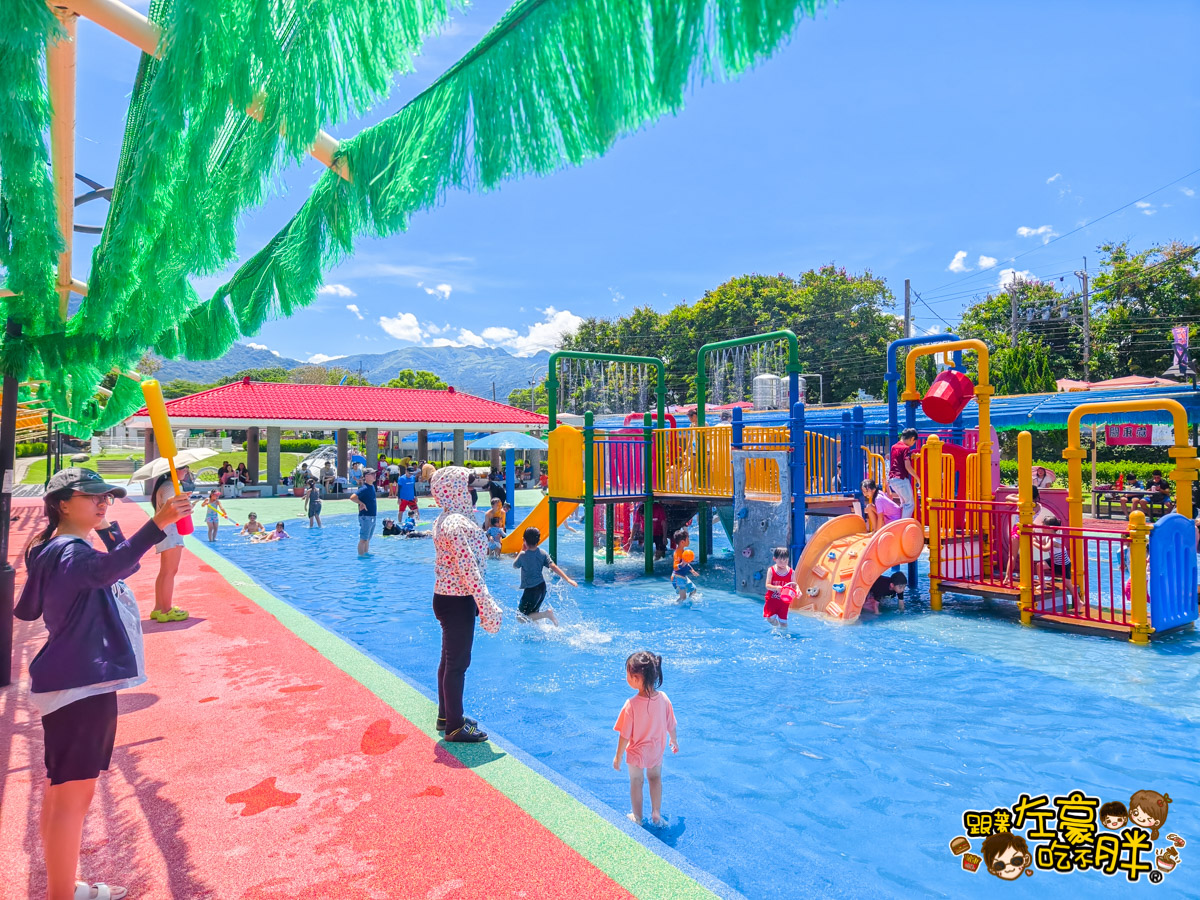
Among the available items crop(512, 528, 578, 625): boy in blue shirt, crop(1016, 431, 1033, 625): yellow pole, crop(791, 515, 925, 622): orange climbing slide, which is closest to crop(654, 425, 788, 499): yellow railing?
crop(791, 515, 925, 622): orange climbing slide

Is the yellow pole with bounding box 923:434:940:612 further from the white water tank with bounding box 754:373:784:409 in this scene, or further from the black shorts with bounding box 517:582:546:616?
the white water tank with bounding box 754:373:784:409

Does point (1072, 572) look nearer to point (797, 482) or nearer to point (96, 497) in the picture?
point (797, 482)

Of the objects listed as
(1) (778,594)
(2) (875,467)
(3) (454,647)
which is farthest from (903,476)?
(3) (454,647)

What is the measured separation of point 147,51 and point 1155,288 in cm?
4243

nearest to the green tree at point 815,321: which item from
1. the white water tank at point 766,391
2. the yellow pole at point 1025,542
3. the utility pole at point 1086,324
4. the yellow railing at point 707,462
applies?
the utility pole at point 1086,324

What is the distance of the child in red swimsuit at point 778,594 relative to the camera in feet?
29.0

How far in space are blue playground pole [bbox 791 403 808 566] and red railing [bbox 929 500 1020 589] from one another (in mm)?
1766

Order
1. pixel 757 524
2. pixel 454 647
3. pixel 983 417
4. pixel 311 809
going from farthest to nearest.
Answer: pixel 757 524
pixel 983 417
pixel 454 647
pixel 311 809

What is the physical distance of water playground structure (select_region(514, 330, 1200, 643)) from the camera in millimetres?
8094

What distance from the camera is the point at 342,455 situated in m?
33.7

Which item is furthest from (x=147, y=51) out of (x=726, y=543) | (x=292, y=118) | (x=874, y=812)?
(x=726, y=543)

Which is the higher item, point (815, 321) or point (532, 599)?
point (815, 321)

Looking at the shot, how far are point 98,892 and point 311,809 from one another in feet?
3.30

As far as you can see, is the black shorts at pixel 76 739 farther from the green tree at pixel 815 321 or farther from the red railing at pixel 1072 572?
the green tree at pixel 815 321
